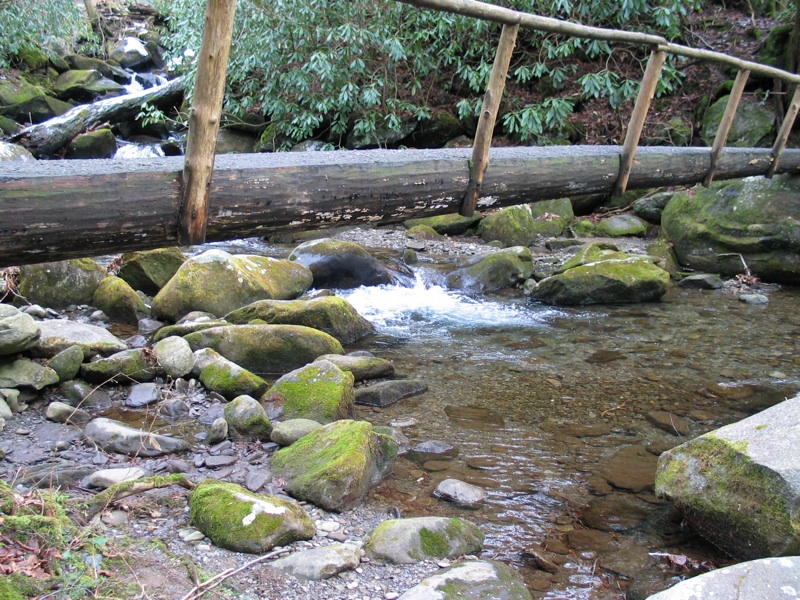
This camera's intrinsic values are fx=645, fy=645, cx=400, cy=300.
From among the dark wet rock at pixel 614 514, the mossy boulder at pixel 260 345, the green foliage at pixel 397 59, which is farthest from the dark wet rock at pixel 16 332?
the green foliage at pixel 397 59

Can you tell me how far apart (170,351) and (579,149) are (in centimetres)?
338

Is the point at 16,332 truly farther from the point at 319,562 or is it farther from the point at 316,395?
the point at 319,562

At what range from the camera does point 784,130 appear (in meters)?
6.70

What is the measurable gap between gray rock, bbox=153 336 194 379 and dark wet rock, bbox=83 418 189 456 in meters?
0.91

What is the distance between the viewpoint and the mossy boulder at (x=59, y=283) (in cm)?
612

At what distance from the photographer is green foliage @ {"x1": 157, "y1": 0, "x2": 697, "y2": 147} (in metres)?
11.5

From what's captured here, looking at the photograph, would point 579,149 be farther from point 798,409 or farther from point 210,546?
point 210,546

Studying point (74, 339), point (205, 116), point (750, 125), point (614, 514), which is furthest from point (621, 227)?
point (205, 116)

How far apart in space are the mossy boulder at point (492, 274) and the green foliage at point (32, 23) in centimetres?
1167

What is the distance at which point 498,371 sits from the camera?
5422 mm

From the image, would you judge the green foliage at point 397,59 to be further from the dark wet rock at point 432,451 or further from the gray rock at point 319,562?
the gray rock at point 319,562

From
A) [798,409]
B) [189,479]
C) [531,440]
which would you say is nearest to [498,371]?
[531,440]

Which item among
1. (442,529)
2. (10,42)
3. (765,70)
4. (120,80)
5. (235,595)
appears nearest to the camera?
(235,595)

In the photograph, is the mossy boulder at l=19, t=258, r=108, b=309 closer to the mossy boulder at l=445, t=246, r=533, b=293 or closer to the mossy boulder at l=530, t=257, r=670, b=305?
the mossy boulder at l=445, t=246, r=533, b=293
